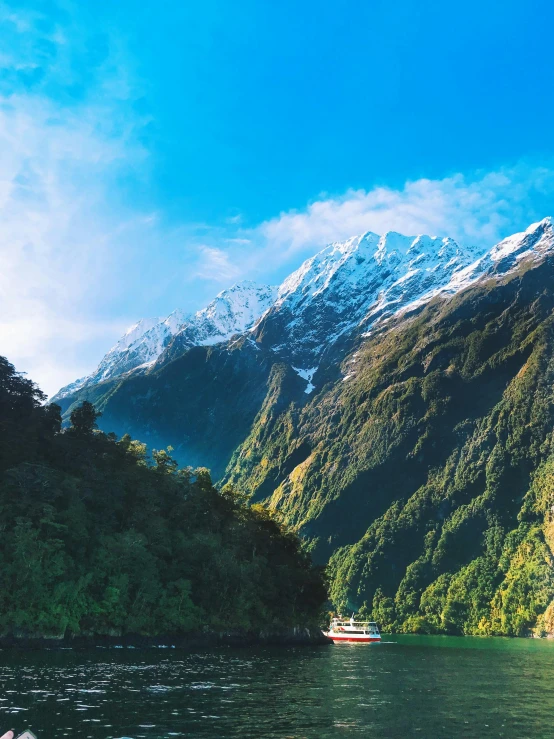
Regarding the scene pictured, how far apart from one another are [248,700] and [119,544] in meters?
51.5

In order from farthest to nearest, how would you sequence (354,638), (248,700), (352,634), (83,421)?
1. (352,634)
2. (354,638)
3. (83,421)
4. (248,700)

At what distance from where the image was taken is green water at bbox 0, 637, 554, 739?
32094 mm

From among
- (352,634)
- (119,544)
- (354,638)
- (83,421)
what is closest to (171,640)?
(119,544)

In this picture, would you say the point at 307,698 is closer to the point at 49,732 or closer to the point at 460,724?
the point at 460,724

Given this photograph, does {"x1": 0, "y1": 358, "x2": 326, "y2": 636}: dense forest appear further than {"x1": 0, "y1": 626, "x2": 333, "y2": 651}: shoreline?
Yes

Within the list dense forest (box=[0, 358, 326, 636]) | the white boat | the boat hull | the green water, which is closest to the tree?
dense forest (box=[0, 358, 326, 636])

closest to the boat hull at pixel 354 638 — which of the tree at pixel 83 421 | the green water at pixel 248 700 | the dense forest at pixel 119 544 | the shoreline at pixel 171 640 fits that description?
the dense forest at pixel 119 544

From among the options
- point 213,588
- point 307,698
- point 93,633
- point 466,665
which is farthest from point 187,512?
point 307,698

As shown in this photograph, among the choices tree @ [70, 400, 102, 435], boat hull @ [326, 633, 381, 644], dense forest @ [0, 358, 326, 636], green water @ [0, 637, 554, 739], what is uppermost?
tree @ [70, 400, 102, 435]

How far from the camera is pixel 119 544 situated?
89.1 metres

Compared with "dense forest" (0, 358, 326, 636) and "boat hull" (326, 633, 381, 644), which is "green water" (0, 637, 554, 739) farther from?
"boat hull" (326, 633, 381, 644)

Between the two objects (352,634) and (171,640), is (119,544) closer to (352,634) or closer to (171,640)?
(171,640)

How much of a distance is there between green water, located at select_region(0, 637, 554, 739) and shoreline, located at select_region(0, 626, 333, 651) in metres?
7.87

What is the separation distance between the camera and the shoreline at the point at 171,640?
75.1m
